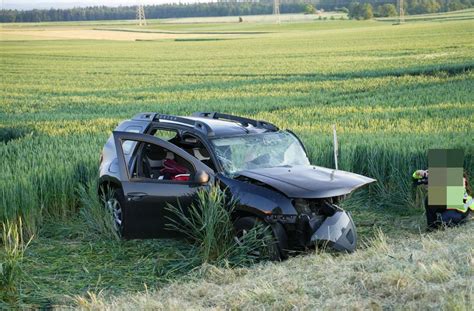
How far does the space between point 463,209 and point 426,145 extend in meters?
3.71

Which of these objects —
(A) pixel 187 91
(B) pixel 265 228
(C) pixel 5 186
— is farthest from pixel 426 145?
(A) pixel 187 91

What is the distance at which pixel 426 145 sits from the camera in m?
13.0

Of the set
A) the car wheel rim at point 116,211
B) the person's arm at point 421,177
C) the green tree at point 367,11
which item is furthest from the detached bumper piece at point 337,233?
the green tree at point 367,11

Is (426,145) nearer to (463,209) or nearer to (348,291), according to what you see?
(463,209)

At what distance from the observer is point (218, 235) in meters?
8.30

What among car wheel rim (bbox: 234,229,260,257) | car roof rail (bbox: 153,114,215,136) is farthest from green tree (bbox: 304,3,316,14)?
car wheel rim (bbox: 234,229,260,257)

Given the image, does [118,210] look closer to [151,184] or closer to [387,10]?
[151,184]

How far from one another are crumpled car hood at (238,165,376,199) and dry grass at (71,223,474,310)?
3.00 feet

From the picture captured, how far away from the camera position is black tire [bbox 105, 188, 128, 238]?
9141 mm

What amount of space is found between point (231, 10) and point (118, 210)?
13630 cm

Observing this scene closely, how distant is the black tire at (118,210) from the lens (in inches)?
360

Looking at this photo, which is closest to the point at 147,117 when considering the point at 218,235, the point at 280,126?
the point at 218,235

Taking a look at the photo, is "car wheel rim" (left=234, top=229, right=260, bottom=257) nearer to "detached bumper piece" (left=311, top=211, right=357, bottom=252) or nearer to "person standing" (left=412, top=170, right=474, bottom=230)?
"detached bumper piece" (left=311, top=211, right=357, bottom=252)

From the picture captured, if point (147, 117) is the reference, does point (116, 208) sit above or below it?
below
